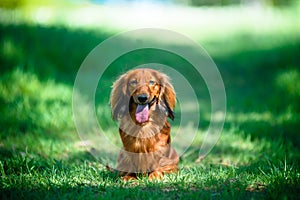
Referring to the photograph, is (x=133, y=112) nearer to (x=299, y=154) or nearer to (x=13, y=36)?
(x=299, y=154)

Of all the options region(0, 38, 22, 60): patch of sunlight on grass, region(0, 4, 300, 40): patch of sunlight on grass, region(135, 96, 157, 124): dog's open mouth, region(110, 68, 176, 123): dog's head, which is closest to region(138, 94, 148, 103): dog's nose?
region(110, 68, 176, 123): dog's head

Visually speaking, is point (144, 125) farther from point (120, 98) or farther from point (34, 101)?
point (34, 101)

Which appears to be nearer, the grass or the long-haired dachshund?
the grass

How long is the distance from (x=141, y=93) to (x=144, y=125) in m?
0.34

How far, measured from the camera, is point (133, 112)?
4.06 metres

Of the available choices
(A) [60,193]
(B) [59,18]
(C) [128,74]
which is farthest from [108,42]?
(A) [60,193]

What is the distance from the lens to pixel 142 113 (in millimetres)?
3980

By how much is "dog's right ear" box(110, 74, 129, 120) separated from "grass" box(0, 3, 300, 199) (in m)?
0.52

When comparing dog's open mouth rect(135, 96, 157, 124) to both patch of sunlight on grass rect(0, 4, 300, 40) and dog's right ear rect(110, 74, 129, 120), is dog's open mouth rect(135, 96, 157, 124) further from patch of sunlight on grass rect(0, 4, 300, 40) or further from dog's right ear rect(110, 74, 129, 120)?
patch of sunlight on grass rect(0, 4, 300, 40)

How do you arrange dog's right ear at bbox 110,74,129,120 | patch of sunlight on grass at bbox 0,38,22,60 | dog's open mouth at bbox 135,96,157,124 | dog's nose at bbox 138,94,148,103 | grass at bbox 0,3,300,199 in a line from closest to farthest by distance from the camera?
grass at bbox 0,3,300,199 < dog's nose at bbox 138,94,148,103 < dog's open mouth at bbox 135,96,157,124 < dog's right ear at bbox 110,74,129,120 < patch of sunlight on grass at bbox 0,38,22,60

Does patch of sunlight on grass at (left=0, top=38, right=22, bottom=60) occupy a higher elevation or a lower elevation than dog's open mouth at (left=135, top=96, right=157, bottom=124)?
higher

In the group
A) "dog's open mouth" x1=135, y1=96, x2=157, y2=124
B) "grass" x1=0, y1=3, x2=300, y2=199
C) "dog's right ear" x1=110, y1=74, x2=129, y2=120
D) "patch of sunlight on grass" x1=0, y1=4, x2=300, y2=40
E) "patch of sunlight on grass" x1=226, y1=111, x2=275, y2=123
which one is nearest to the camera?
"grass" x1=0, y1=3, x2=300, y2=199

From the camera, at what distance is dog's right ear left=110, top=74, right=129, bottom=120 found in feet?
13.5

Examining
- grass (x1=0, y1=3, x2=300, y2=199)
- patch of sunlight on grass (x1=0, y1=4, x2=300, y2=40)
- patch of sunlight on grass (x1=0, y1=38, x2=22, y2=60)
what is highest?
patch of sunlight on grass (x1=0, y1=4, x2=300, y2=40)
